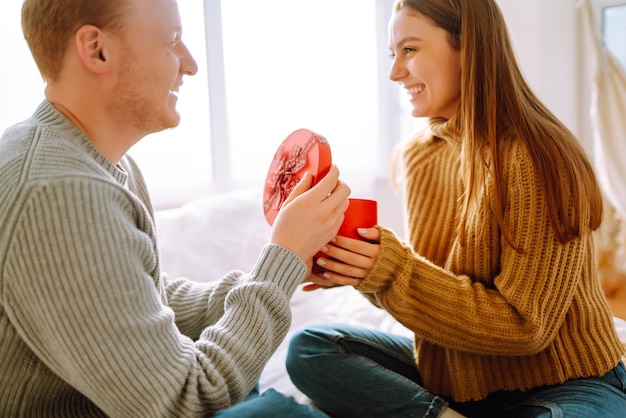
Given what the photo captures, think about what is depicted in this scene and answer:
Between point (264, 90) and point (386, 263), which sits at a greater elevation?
point (264, 90)

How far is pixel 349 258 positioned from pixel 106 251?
0.48 metres

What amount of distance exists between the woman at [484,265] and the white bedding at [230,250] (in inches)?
18.7

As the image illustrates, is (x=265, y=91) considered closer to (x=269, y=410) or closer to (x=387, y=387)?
(x=387, y=387)

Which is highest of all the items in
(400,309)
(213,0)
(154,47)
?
(213,0)

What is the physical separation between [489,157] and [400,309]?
338mm

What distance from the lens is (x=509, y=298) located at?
1.11 m

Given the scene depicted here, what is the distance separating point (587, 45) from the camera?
8.14ft

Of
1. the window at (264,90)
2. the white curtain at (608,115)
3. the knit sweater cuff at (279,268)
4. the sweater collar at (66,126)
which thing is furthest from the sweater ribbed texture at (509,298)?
the white curtain at (608,115)

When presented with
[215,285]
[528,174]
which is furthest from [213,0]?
[528,174]

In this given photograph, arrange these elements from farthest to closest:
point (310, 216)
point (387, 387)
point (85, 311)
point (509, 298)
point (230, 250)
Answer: point (230, 250) → point (387, 387) → point (509, 298) → point (310, 216) → point (85, 311)

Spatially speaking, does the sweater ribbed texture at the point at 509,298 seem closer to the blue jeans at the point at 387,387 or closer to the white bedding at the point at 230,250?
the blue jeans at the point at 387,387

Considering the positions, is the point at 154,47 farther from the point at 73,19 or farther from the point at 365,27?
the point at 365,27

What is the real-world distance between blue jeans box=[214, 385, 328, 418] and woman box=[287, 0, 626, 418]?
338 millimetres

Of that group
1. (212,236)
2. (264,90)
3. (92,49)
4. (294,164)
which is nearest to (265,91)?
(264,90)
